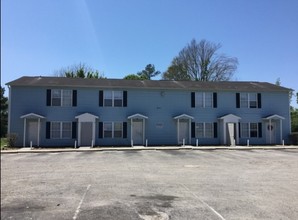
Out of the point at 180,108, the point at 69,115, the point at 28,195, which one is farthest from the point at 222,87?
the point at 28,195

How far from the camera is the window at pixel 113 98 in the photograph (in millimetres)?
28812

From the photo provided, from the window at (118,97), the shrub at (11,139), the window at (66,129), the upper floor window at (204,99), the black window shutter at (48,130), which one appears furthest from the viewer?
the upper floor window at (204,99)

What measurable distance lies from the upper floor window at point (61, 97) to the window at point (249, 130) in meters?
15.8

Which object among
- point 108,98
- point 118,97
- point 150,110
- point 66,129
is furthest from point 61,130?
point 150,110

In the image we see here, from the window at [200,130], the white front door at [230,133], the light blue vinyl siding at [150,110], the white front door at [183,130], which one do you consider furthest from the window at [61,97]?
the white front door at [230,133]

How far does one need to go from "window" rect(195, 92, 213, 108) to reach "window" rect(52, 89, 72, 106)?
459 inches

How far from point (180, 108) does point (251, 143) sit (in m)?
7.62

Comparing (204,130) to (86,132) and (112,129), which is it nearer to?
(112,129)

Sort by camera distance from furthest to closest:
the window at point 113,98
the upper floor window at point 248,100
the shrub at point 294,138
→ the upper floor window at point 248,100
the shrub at point 294,138
the window at point 113,98

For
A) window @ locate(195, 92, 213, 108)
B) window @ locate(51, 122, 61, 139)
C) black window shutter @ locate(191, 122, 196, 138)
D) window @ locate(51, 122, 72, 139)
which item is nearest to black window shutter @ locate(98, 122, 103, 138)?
window @ locate(51, 122, 72, 139)

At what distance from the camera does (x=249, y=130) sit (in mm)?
30719

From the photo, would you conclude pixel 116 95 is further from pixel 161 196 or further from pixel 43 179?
pixel 161 196

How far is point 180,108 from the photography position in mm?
29781

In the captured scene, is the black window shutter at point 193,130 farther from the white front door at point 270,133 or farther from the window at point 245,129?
the white front door at point 270,133
